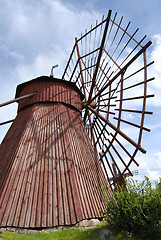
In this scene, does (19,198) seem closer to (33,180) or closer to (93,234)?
(33,180)

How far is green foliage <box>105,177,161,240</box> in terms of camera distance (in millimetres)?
4499

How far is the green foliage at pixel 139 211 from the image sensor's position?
450cm

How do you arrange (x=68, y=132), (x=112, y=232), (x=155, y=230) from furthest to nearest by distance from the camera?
(x=68, y=132) → (x=112, y=232) → (x=155, y=230)

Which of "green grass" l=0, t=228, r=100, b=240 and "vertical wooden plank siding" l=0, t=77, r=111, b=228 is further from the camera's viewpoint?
"vertical wooden plank siding" l=0, t=77, r=111, b=228

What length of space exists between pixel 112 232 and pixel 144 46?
23.9 ft

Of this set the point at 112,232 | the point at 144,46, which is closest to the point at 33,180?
the point at 112,232

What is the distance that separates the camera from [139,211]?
466cm

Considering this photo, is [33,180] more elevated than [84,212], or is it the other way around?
[33,180]

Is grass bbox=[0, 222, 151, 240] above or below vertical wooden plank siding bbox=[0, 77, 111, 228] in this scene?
below

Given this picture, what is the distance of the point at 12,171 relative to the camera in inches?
261

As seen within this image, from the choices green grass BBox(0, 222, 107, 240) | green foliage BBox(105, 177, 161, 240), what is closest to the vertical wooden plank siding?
green grass BBox(0, 222, 107, 240)

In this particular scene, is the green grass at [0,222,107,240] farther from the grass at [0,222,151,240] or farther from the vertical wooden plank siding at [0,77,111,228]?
the vertical wooden plank siding at [0,77,111,228]

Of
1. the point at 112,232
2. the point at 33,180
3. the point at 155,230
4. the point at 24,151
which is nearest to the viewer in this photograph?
the point at 155,230

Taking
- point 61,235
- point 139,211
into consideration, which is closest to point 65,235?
point 61,235
